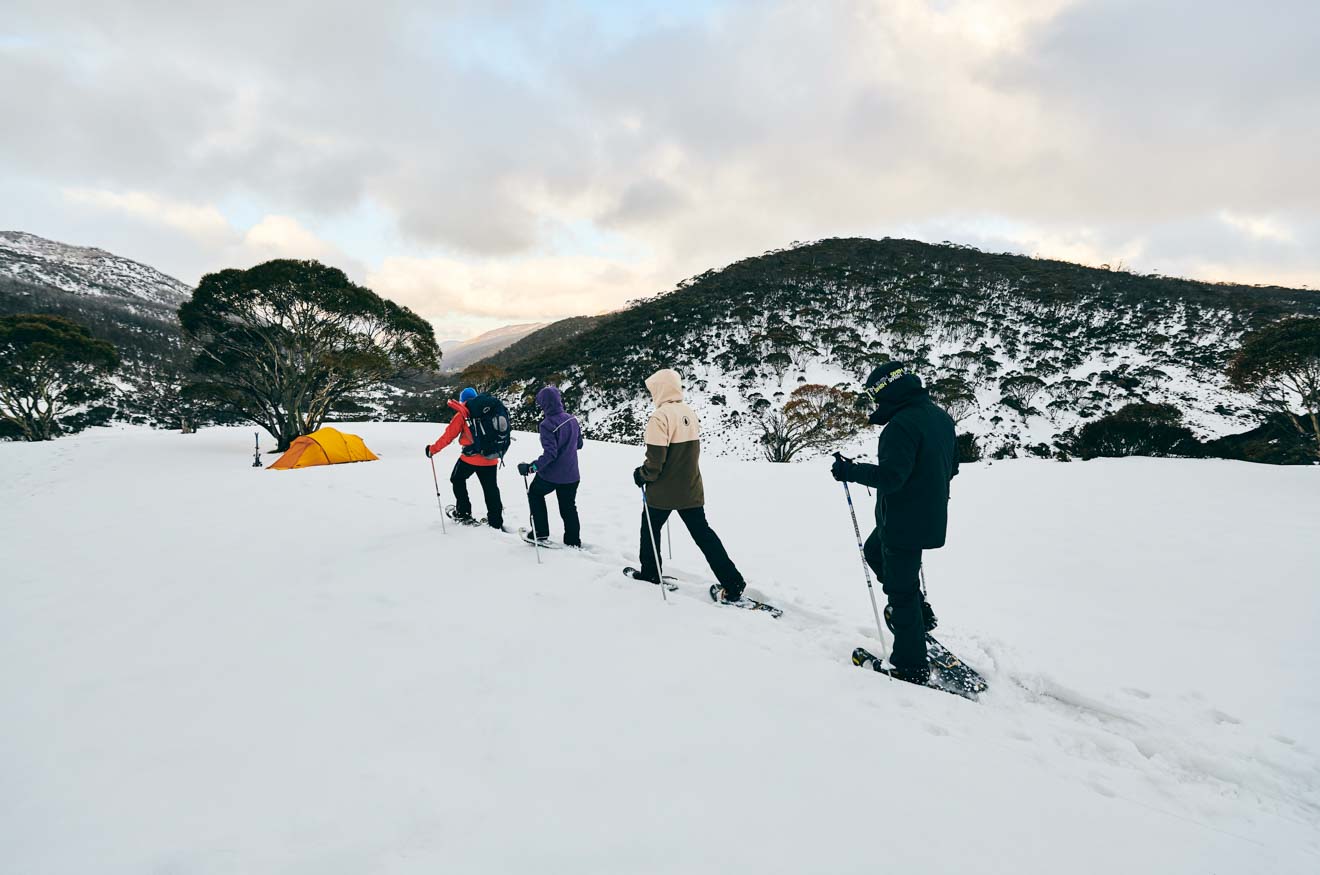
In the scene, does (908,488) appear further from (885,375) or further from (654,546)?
(654,546)

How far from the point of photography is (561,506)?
19.3 ft

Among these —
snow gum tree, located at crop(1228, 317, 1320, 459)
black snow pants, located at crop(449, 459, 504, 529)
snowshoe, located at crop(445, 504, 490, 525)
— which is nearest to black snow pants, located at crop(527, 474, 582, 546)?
black snow pants, located at crop(449, 459, 504, 529)

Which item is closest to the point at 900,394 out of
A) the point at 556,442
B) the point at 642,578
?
the point at 642,578

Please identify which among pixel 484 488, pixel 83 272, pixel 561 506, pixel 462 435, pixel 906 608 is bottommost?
pixel 906 608

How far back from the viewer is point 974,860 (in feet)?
6.50

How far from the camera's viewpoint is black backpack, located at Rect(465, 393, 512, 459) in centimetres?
648

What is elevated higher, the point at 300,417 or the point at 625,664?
the point at 300,417

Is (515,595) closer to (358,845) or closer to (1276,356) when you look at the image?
(358,845)

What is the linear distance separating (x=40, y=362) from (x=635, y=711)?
36.4m

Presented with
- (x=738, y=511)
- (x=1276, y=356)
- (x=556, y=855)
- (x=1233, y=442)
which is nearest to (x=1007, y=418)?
(x=1233, y=442)

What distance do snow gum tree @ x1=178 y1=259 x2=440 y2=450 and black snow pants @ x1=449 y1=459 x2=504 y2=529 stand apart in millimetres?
15103

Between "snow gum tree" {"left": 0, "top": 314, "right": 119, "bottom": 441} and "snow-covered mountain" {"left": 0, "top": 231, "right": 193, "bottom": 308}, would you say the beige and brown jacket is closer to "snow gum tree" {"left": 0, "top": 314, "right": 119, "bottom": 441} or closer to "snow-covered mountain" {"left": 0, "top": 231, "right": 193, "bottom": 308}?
"snow gum tree" {"left": 0, "top": 314, "right": 119, "bottom": 441}

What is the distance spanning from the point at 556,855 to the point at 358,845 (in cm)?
80

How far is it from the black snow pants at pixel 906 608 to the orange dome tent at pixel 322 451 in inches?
560
